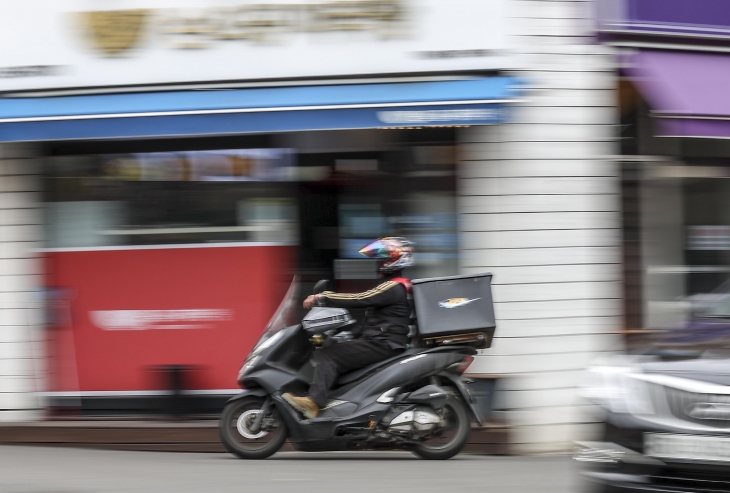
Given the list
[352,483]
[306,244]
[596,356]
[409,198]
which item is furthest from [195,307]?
[596,356]

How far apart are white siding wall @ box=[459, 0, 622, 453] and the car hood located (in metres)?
3.60

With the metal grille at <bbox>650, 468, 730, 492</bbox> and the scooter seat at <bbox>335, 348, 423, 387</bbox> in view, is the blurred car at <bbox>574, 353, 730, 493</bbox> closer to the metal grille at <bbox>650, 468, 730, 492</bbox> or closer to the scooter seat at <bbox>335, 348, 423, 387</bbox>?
the metal grille at <bbox>650, 468, 730, 492</bbox>

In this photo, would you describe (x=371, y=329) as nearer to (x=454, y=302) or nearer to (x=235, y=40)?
(x=454, y=302)

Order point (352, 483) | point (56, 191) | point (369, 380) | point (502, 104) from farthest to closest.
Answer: point (56, 191), point (502, 104), point (369, 380), point (352, 483)

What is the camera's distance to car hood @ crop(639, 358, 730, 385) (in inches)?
191

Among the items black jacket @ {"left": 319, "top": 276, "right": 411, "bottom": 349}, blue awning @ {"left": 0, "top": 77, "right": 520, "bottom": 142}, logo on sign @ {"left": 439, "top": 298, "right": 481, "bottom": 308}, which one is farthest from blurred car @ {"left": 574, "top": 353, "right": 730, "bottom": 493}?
blue awning @ {"left": 0, "top": 77, "right": 520, "bottom": 142}

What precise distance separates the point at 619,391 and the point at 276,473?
9.41 ft

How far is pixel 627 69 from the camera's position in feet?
28.9

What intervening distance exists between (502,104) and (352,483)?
3.22 metres

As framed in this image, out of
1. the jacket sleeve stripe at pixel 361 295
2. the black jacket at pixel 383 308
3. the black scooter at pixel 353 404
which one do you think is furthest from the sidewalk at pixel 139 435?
the jacket sleeve stripe at pixel 361 295

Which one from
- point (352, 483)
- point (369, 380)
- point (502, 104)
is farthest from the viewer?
point (502, 104)

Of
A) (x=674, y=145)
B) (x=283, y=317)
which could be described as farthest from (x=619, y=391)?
(x=674, y=145)

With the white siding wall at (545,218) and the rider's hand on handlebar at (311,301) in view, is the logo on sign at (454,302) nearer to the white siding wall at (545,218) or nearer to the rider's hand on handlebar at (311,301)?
the rider's hand on handlebar at (311,301)

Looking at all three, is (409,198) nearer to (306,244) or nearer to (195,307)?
(306,244)
